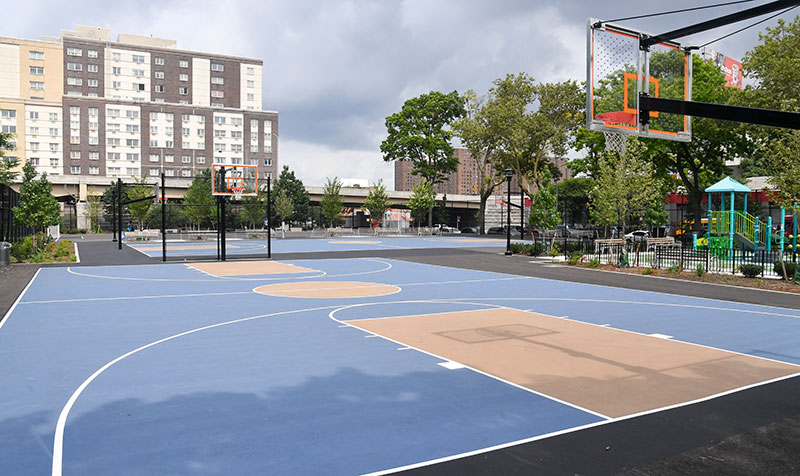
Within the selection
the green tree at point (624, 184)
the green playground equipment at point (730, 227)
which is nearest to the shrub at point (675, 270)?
the green tree at point (624, 184)

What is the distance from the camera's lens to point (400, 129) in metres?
83.1

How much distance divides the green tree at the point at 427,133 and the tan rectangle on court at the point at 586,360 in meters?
67.8

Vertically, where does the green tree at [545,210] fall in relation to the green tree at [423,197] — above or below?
below

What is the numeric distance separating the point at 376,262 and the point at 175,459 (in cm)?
2690

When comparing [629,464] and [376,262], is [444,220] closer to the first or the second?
[376,262]

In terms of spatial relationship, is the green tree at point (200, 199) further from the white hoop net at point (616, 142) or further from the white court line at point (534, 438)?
the white court line at point (534, 438)

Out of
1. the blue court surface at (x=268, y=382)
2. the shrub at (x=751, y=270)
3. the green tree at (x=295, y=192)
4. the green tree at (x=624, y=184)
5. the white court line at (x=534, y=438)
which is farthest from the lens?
the green tree at (x=295, y=192)

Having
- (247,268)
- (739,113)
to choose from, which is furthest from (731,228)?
(739,113)

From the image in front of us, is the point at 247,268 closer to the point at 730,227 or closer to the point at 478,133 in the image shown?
the point at 730,227

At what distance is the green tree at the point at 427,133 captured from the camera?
3201 inches

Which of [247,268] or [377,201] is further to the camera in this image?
[377,201]

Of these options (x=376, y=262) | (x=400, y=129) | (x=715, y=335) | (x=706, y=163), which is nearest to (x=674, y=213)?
(x=706, y=163)

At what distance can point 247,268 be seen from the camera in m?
28.6

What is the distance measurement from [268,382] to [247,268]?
67.2ft
